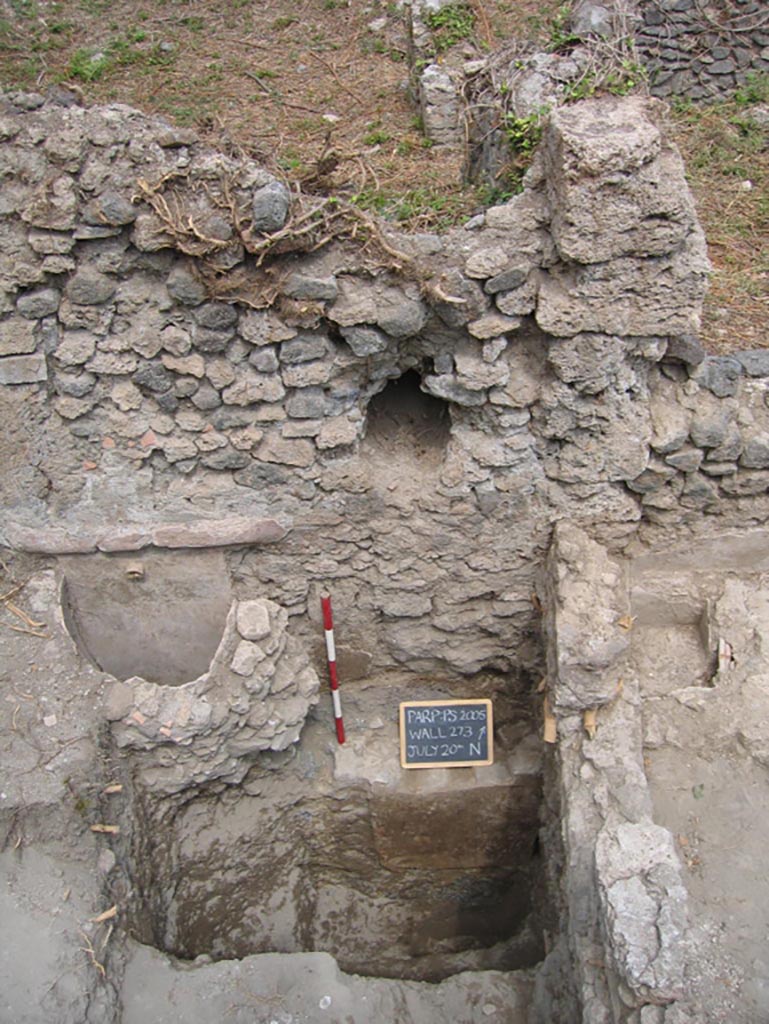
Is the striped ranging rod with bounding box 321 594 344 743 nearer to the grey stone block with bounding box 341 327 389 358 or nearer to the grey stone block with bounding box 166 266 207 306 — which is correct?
the grey stone block with bounding box 341 327 389 358

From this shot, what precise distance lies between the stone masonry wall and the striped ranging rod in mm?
107

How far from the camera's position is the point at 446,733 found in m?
4.78

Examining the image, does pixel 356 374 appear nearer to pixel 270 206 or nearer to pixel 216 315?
pixel 216 315

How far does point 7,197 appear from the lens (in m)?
3.38

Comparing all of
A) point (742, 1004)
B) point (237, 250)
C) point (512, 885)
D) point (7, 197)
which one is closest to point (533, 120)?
point (237, 250)

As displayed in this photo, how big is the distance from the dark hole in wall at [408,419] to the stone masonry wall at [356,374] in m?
0.02

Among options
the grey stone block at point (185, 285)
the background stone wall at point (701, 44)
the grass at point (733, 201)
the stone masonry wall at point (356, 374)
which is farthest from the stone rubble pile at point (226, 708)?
the background stone wall at point (701, 44)

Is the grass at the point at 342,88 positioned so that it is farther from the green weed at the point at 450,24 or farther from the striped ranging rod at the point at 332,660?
the striped ranging rod at the point at 332,660

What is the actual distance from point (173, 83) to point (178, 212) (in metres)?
4.39

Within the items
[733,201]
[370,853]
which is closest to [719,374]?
[733,201]

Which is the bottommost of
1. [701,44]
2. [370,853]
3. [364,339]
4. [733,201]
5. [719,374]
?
[370,853]

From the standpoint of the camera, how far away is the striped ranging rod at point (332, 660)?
4512mm

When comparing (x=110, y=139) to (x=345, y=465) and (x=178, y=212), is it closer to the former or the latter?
(x=178, y=212)

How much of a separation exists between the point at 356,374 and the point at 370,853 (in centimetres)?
298
